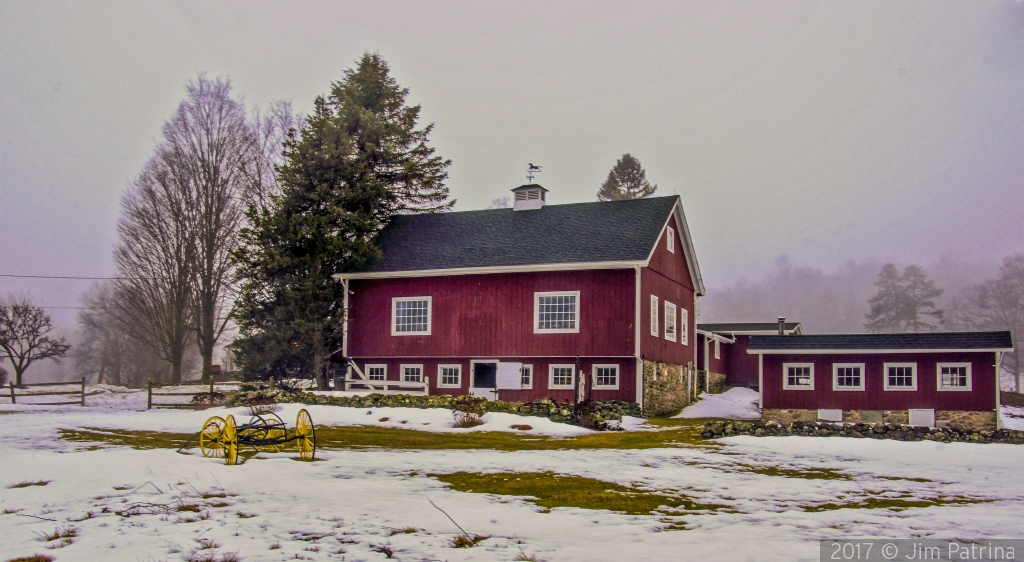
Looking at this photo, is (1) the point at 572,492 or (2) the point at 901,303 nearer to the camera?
(1) the point at 572,492

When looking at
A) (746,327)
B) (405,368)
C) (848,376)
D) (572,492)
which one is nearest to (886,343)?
(848,376)

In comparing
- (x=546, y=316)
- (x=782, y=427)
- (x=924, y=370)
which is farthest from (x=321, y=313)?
(x=924, y=370)

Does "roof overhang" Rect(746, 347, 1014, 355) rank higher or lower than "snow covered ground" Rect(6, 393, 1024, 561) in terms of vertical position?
higher

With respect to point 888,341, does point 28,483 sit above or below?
below

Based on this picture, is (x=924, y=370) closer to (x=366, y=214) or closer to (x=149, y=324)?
(x=366, y=214)

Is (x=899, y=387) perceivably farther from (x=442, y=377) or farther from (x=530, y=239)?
(x=442, y=377)

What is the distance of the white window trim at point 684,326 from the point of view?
113 feet

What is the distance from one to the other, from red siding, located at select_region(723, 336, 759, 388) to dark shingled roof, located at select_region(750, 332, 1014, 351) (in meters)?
16.9

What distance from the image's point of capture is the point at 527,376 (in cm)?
3008

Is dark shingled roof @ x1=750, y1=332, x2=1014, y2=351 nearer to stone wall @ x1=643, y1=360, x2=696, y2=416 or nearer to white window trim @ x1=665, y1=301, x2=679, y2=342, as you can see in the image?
stone wall @ x1=643, y1=360, x2=696, y2=416

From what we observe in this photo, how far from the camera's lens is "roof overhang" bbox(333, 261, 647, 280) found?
28.5 m

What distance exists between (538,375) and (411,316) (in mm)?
5968

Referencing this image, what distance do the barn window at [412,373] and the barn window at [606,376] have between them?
291 inches

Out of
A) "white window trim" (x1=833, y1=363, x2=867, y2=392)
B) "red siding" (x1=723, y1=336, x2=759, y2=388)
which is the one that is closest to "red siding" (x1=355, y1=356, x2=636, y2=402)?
"white window trim" (x1=833, y1=363, x2=867, y2=392)
